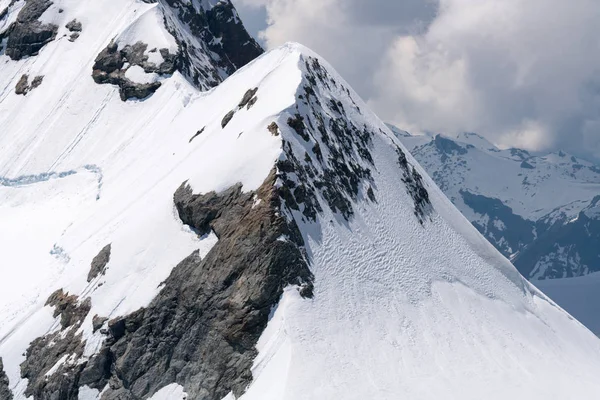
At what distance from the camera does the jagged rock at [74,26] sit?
369 ft

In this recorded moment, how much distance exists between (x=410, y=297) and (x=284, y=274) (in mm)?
11169

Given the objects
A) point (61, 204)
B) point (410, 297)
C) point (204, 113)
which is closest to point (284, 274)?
point (410, 297)

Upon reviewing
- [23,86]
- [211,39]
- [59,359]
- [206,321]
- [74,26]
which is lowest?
[59,359]

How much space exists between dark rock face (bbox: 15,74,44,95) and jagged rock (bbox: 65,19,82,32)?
9.92 m

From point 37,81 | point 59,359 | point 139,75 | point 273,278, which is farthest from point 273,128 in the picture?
point 37,81

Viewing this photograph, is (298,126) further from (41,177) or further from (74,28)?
(74,28)

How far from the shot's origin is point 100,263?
5416cm

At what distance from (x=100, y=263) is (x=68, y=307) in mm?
3979

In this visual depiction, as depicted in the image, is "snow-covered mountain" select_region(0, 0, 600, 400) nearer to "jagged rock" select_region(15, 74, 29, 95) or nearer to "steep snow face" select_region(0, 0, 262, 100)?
"steep snow face" select_region(0, 0, 262, 100)

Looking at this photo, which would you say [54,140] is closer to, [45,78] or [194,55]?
[45,78]

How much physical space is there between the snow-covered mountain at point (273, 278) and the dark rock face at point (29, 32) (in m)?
43.3

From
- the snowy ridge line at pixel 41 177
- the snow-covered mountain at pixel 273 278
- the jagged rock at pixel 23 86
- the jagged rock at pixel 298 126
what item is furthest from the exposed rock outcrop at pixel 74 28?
the jagged rock at pixel 298 126

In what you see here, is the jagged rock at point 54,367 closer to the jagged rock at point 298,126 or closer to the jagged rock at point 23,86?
the jagged rock at point 298,126

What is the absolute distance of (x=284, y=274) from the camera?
45.4 m
